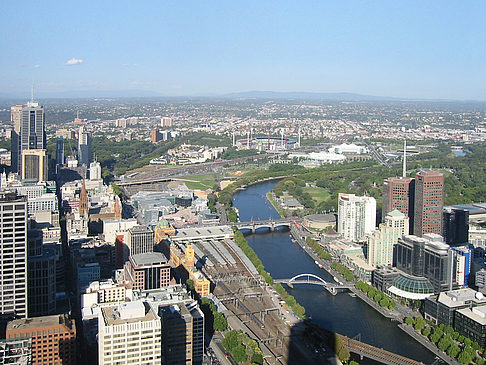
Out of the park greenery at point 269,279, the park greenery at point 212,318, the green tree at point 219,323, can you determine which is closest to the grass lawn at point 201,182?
the park greenery at point 269,279

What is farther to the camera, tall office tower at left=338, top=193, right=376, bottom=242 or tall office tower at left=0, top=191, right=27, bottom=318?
tall office tower at left=338, top=193, right=376, bottom=242

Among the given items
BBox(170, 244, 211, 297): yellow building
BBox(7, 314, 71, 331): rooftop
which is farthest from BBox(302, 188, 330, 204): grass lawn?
BBox(7, 314, 71, 331): rooftop

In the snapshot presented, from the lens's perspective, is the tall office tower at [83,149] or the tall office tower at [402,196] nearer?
the tall office tower at [402,196]

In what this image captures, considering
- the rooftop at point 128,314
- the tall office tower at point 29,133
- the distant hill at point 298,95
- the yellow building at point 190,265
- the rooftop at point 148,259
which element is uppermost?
the distant hill at point 298,95

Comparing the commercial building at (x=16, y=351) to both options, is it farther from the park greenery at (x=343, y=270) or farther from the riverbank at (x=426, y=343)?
the park greenery at (x=343, y=270)

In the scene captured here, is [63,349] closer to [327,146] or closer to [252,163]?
[252,163]

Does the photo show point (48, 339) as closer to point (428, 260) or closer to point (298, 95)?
point (428, 260)

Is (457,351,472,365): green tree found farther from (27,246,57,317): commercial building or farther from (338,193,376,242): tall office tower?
(338,193,376,242): tall office tower

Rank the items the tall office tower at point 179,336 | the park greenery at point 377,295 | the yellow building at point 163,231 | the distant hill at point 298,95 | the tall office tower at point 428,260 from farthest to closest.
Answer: the distant hill at point 298,95 < the yellow building at point 163,231 < the tall office tower at point 428,260 < the park greenery at point 377,295 < the tall office tower at point 179,336
